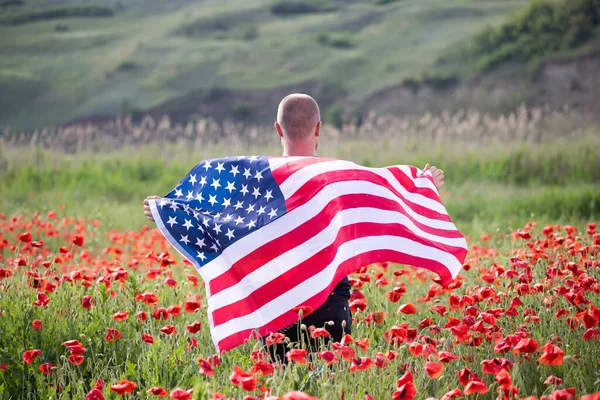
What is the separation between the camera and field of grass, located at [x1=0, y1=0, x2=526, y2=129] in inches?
1330

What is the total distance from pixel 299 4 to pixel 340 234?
43.2m

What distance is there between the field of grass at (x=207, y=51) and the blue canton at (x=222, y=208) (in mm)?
28583

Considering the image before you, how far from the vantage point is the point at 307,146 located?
4543 millimetres

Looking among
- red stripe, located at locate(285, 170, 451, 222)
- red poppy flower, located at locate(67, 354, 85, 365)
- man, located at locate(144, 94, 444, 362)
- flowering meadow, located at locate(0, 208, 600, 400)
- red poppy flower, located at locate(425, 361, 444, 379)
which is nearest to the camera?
red poppy flower, located at locate(425, 361, 444, 379)

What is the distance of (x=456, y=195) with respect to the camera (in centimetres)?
1234

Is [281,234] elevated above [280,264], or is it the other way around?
[281,234]

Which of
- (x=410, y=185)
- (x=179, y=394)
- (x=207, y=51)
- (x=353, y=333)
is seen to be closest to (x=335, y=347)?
(x=179, y=394)

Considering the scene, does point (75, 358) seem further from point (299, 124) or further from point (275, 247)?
point (299, 124)

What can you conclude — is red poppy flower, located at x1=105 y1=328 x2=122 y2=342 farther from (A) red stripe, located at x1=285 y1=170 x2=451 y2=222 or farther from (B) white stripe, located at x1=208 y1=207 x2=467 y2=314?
(A) red stripe, located at x1=285 y1=170 x2=451 y2=222

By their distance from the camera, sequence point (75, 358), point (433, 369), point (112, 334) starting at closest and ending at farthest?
point (433, 369)
point (75, 358)
point (112, 334)

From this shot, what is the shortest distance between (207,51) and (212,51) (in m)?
0.29

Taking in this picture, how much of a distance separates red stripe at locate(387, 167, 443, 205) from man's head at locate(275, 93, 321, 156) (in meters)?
0.67

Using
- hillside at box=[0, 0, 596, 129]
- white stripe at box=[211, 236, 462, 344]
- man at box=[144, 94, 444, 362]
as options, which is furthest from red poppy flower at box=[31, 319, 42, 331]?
hillside at box=[0, 0, 596, 129]

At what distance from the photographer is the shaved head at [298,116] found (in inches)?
173
